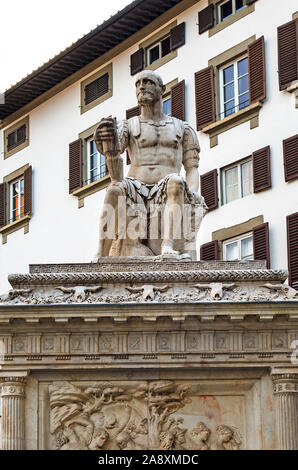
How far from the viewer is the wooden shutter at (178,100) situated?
56.1 m

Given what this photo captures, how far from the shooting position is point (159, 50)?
5819 cm

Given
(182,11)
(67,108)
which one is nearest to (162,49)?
(182,11)

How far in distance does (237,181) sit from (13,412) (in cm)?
2543

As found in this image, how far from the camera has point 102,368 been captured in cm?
2945

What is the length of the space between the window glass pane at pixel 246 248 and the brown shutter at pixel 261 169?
1.53 m

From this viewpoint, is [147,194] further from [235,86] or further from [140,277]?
[235,86]

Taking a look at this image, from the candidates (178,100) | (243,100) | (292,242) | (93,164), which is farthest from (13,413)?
(93,164)

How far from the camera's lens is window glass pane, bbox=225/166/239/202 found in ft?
176

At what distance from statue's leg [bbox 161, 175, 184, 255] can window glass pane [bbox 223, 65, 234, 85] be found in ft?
76.7

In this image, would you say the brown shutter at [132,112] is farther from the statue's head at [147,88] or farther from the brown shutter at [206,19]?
the statue's head at [147,88]


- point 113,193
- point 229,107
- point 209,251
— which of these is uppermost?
point 229,107

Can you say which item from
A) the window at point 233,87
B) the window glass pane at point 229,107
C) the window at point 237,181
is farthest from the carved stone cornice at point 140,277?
the window glass pane at point 229,107

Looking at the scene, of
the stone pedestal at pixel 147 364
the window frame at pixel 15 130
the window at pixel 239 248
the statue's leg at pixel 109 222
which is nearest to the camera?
the stone pedestal at pixel 147 364

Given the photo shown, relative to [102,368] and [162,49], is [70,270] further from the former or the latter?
[162,49]
